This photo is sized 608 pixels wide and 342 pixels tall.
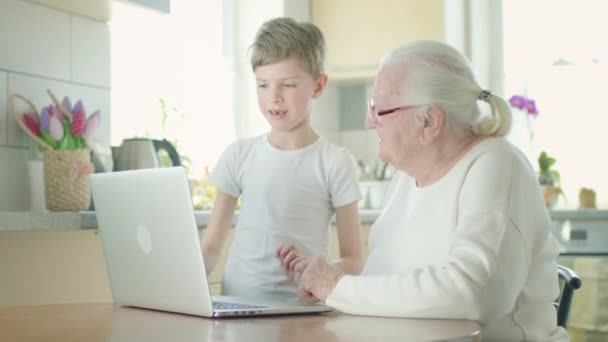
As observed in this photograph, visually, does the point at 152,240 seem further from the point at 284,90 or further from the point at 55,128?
the point at 55,128

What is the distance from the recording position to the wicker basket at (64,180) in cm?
233

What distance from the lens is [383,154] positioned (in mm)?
1673

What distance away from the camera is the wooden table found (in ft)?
4.04

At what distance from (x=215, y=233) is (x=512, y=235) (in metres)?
0.86

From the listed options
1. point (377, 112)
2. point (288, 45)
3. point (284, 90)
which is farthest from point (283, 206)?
point (377, 112)

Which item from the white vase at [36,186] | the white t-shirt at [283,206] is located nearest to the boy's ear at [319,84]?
the white t-shirt at [283,206]

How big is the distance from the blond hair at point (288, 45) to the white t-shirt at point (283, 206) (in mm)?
212

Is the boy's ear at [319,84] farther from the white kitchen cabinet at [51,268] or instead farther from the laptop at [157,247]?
the white kitchen cabinet at [51,268]

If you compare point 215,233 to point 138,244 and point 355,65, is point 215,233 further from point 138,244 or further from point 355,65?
point 355,65

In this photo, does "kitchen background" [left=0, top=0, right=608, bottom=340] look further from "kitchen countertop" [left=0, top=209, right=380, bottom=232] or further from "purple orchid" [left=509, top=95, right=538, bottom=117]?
"kitchen countertop" [left=0, top=209, right=380, bottom=232]

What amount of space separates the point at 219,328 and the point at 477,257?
42 centimetres

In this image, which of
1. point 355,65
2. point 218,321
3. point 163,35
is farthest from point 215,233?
point 355,65

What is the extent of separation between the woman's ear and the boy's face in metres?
0.47

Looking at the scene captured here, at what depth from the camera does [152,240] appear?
1.50m
